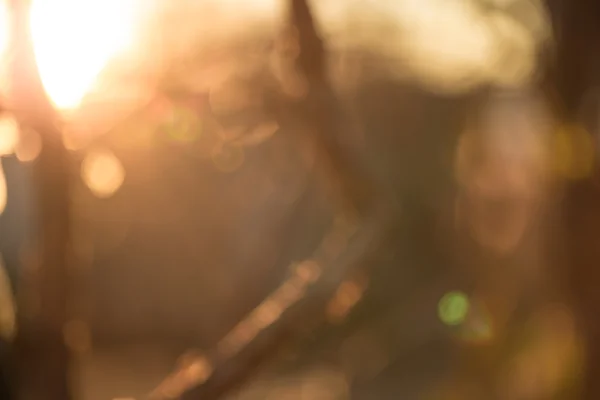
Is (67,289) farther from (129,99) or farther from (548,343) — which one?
(548,343)

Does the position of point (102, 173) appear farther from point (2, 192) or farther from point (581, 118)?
point (581, 118)

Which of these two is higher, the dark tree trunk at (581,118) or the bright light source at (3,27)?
the bright light source at (3,27)

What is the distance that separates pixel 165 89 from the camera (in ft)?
2.76

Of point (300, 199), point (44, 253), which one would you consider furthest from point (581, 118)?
point (44, 253)

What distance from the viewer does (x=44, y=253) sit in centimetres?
51

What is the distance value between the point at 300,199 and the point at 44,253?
639 mm

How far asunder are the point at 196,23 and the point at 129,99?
5.2 inches

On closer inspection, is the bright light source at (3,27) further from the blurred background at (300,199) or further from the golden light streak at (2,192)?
the golden light streak at (2,192)

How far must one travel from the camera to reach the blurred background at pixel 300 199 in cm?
55

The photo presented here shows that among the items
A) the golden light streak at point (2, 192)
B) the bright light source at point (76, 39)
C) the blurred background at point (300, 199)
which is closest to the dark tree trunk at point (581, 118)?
the blurred background at point (300, 199)

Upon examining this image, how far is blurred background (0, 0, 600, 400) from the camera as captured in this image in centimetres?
55

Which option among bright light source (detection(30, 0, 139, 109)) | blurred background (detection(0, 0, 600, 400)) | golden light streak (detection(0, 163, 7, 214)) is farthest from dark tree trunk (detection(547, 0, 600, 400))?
golden light streak (detection(0, 163, 7, 214))

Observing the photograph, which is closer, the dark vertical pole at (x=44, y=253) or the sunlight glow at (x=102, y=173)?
the dark vertical pole at (x=44, y=253)

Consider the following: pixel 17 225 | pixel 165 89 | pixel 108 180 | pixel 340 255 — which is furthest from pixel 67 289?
pixel 108 180
